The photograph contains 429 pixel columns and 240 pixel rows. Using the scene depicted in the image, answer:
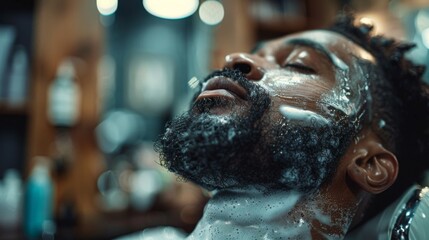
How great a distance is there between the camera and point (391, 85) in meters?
1.10

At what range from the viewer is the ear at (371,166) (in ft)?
3.11

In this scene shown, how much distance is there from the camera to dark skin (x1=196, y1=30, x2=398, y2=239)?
0.91 metres

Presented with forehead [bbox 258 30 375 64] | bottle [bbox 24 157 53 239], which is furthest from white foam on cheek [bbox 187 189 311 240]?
bottle [bbox 24 157 53 239]

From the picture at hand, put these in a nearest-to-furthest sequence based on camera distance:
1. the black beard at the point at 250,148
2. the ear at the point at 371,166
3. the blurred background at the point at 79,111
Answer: the black beard at the point at 250,148, the ear at the point at 371,166, the blurred background at the point at 79,111

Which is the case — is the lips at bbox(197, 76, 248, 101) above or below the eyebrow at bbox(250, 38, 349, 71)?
below

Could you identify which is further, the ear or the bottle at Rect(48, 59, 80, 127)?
the bottle at Rect(48, 59, 80, 127)

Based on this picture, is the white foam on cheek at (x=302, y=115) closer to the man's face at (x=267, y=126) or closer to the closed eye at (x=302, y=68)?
the man's face at (x=267, y=126)

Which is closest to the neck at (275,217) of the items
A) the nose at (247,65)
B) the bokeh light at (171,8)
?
the nose at (247,65)

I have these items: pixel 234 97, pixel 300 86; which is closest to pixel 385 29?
pixel 300 86

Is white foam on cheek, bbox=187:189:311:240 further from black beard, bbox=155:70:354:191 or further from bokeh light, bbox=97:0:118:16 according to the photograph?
bokeh light, bbox=97:0:118:16

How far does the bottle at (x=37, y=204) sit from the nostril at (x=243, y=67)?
1.14 meters

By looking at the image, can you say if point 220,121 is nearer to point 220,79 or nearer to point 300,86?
point 220,79

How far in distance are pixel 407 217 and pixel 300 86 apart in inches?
13.6

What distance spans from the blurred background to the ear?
1.56 ft
